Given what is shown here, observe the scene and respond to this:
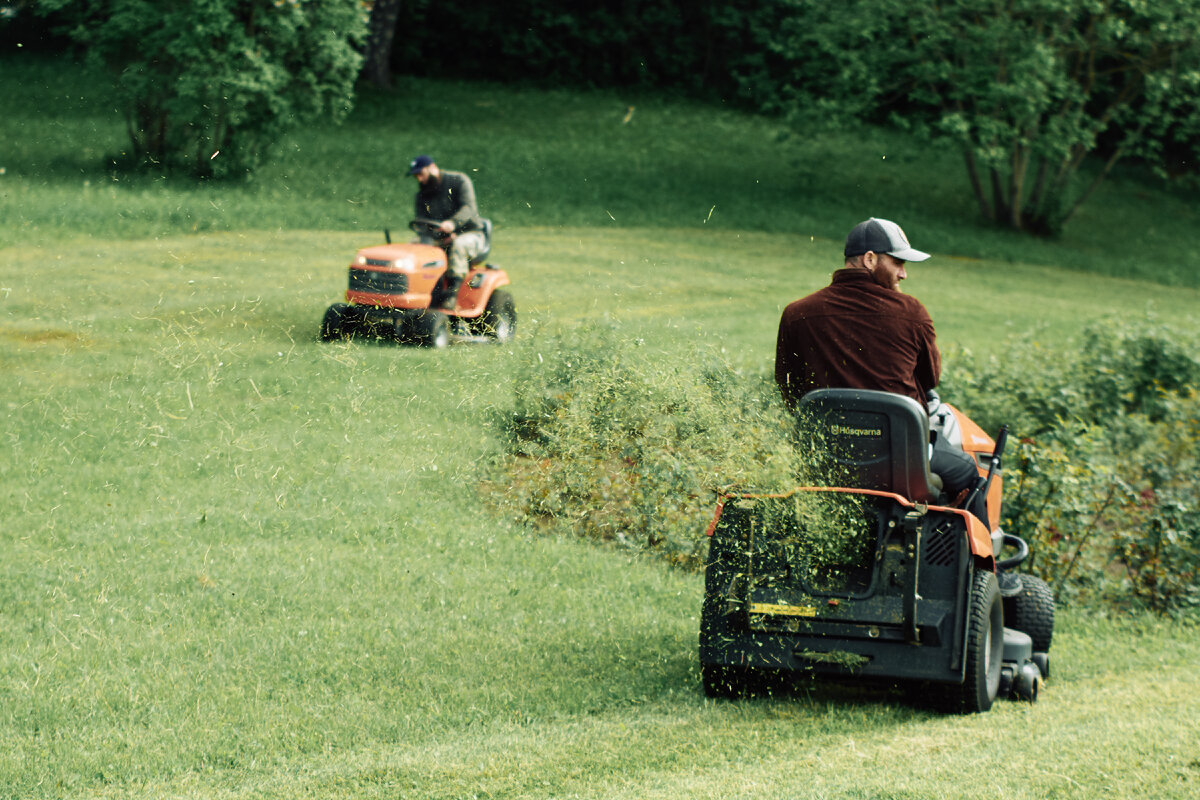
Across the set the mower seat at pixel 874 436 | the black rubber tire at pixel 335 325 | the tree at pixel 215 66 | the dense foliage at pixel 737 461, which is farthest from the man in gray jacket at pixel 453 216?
the tree at pixel 215 66

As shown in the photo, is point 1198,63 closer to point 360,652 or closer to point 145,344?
point 145,344

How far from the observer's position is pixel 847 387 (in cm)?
532

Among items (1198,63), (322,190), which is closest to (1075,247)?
(1198,63)

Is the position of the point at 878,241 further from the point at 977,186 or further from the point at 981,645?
the point at 977,186

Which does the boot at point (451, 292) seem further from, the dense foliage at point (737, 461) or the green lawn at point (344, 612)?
the dense foliage at point (737, 461)

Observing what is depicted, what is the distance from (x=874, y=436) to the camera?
512cm

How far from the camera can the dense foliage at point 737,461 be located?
→ 781 cm

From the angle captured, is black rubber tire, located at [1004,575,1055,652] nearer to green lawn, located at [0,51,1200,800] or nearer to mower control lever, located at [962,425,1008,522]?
green lawn, located at [0,51,1200,800]

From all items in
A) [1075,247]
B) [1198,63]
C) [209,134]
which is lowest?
[1075,247]

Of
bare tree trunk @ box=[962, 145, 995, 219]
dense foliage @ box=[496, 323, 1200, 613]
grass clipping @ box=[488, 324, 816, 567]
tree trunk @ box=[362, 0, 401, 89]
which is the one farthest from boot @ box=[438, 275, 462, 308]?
tree trunk @ box=[362, 0, 401, 89]

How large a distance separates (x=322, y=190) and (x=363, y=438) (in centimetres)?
1594

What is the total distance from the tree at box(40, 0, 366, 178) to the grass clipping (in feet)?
46.3

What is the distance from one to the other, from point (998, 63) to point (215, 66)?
632 inches

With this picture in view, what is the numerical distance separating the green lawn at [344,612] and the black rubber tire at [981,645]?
130 mm
